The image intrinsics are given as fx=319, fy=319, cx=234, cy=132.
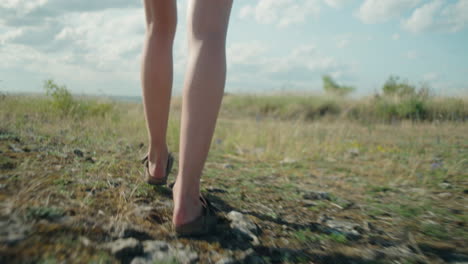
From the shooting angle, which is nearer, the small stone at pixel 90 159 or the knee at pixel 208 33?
the knee at pixel 208 33

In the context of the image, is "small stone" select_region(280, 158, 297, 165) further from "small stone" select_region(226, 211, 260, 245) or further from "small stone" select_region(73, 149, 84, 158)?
"small stone" select_region(226, 211, 260, 245)

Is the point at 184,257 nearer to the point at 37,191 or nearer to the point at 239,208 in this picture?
the point at 239,208

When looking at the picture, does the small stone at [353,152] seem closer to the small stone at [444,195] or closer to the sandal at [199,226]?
the small stone at [444,195]

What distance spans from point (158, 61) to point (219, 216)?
0.70 meters

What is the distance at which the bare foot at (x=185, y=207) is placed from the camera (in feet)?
3.46

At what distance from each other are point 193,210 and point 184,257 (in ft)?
0.57


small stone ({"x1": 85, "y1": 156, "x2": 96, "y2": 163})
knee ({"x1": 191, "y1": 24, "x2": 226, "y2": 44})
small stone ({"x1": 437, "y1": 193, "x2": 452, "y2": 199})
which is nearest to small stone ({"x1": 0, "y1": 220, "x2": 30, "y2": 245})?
knee ({"x1": 191, "y1": 24, "x2": 226, "y2": 44})

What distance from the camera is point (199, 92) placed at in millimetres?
1032

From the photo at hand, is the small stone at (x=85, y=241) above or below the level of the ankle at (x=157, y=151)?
below

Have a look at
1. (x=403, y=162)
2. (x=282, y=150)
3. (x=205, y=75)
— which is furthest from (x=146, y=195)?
(x=403, y=162)

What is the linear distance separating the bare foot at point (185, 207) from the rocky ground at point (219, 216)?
7cm

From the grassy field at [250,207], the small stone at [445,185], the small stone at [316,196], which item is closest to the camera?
the grassy field at [250,207]

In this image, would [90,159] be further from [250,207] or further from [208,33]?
[208,33]

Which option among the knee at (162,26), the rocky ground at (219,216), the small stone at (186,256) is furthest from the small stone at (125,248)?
the knee at (162,26)
